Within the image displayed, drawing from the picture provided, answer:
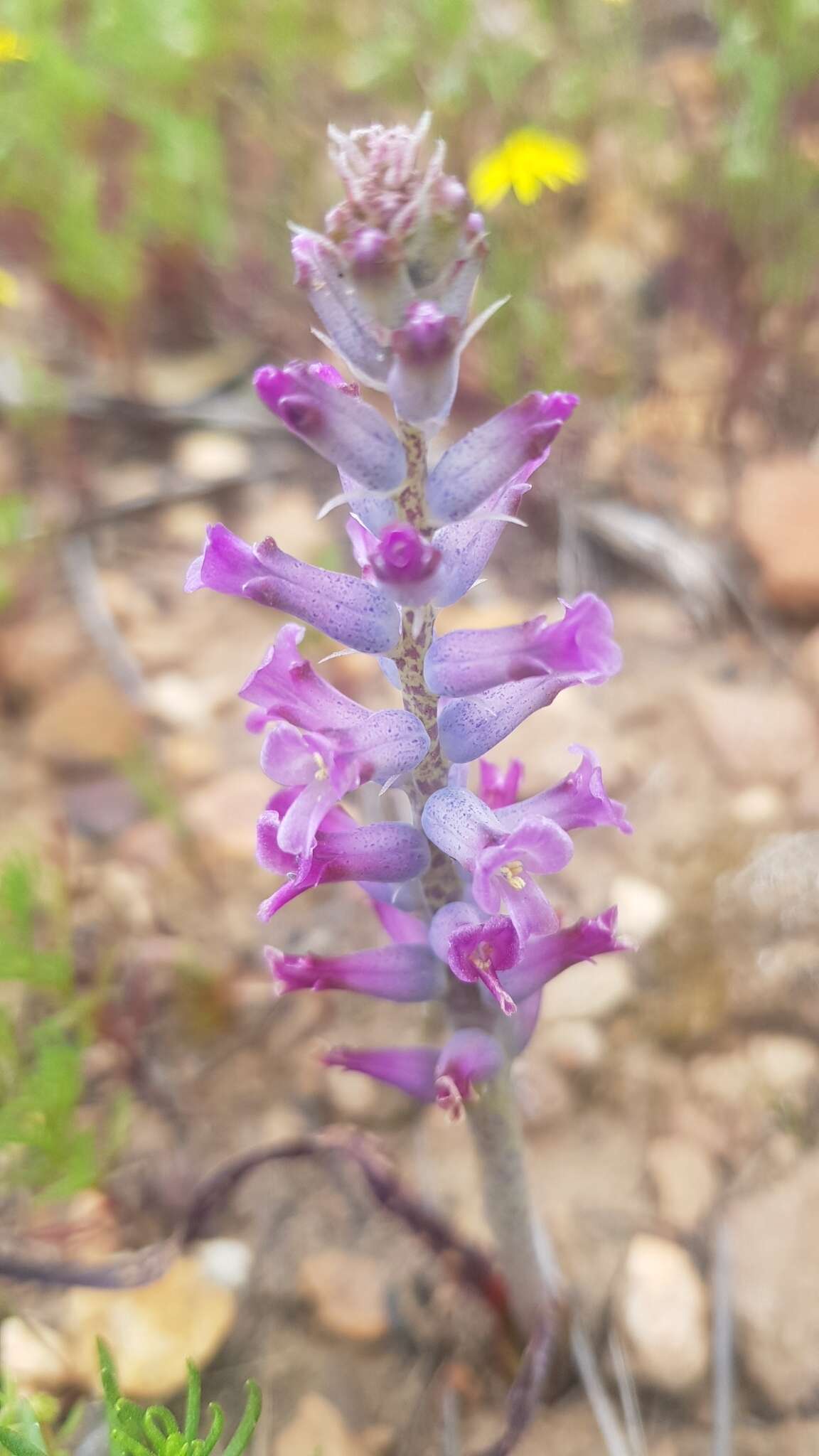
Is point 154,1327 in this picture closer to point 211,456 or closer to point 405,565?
point 405,565

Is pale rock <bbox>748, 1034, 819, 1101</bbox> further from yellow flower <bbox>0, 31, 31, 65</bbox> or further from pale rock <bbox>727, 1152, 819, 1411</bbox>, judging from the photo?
yellow flower <bbox>0, 31, 31, 65</bbox>

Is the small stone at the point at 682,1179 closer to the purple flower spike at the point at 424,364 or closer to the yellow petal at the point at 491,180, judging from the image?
the purple flower spike at the point at 424,364

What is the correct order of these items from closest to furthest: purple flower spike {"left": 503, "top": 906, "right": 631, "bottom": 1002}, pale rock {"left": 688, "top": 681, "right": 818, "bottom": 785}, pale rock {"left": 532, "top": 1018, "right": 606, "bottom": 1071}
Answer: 1. purple flower spike {"left": 503, "top": 906, "right": 631, "bottom": 1002}
2. pale rock {"left": 532, "top": 1018, "right": 606, "bottom": 1071}
3. pale rock {"left": 688, "top": 681, "right": 818, "bottom": 785}

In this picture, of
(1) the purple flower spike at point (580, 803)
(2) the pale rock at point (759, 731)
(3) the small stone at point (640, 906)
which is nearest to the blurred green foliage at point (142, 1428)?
(1) the purple flower spike at point (580, 803)

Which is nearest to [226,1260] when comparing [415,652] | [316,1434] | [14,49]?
[316,1434]

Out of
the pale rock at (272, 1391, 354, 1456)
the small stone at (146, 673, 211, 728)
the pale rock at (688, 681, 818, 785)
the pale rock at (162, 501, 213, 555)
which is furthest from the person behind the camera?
the pale rock at (162, 501, 213, 555)

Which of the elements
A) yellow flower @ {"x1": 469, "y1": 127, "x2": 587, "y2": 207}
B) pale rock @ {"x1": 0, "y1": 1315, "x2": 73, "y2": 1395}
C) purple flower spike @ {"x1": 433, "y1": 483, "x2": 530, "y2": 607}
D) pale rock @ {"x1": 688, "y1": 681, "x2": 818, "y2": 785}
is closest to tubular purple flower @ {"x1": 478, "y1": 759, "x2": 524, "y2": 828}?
purple flower spike @ {"x1": 433, "y1": 483, "x2": 530, "y2": 607}
